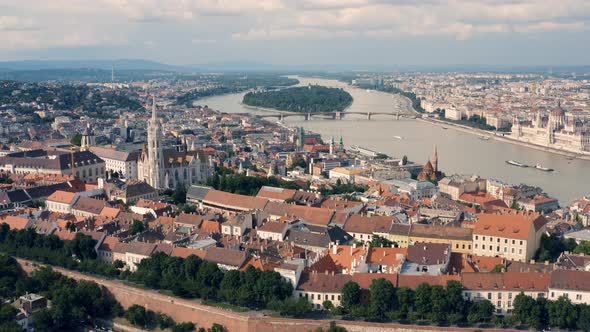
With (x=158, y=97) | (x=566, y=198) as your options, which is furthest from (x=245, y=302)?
(x=158, y=97)

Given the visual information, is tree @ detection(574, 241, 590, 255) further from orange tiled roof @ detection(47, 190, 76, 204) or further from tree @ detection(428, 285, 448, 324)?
orange tiled roof @ detection(47, 190, 76, 204)

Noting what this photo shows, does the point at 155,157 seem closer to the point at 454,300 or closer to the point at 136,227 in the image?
the point at 136,227

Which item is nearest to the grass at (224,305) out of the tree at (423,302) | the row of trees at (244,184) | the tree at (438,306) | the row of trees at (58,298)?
the row of trees at (58,298)

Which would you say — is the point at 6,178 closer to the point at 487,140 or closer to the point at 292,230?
the point at 292,230

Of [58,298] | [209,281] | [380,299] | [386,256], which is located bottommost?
[58,298]

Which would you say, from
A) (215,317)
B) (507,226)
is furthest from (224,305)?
(507,226)

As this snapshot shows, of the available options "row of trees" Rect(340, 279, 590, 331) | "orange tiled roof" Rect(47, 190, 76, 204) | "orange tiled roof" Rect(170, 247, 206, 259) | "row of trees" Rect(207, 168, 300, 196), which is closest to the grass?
"orange tiled roof" Rect(170, 247, 206, 259)
